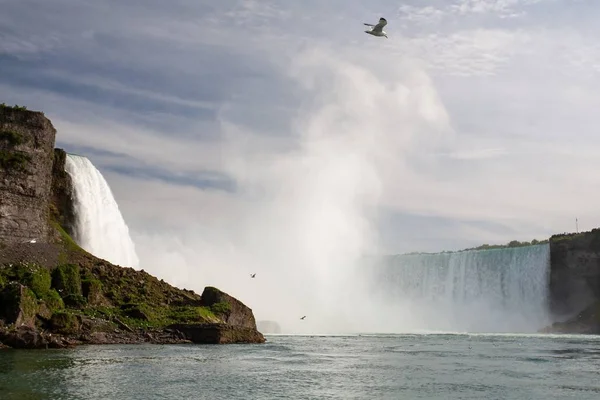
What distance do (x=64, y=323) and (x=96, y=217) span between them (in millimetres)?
24608

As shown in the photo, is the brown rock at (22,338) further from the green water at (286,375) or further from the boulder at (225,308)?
the boulder at (225,308)

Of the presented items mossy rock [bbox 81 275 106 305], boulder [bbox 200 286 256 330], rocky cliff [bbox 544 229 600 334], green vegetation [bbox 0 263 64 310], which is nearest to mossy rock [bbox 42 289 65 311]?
green vegetation [bbox 0 263 64 310]

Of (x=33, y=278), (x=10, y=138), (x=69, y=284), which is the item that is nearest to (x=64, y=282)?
(x=69, y=284)

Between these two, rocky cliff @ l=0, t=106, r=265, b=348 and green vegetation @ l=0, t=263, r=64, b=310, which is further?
green vegetation @ l=0, t=263, r=64, b=310

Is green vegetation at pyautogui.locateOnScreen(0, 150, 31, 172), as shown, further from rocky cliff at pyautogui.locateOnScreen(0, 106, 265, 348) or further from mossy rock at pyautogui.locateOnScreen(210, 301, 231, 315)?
mossy rock at pyautogui.locateOnScreen(210, 301, 231, 315)

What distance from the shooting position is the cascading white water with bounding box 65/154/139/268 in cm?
6378

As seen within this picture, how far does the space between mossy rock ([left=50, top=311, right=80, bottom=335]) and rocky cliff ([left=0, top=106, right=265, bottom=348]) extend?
0.06 m

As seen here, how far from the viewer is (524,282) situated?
294 ft

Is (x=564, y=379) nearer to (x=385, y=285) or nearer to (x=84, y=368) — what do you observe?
(x=84, y=368)

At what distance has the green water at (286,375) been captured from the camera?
22.7 metres

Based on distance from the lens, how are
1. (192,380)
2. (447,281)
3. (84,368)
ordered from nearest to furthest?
(192,380)
(84,368)
(447,281)

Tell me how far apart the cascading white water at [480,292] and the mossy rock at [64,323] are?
61.1 meters

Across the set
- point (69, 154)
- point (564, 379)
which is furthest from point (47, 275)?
point (564, 379)

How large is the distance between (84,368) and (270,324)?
57075 millimetres
